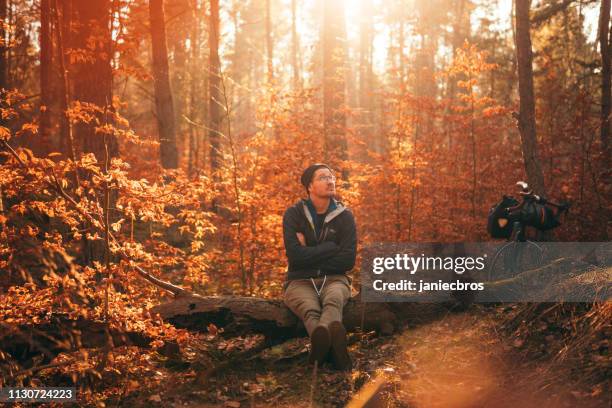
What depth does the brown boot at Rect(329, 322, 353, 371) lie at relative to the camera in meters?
4.55

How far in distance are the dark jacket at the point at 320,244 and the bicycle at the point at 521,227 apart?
7.71ft

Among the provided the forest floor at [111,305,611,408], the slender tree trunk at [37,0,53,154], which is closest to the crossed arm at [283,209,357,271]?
the forest floor at [111,305,611,408]

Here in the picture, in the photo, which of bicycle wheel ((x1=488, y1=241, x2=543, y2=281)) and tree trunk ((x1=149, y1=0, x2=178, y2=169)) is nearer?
bicycle wheel ((x1=488, y1=241, x2=543, y2=281))

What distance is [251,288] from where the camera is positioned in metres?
7.50

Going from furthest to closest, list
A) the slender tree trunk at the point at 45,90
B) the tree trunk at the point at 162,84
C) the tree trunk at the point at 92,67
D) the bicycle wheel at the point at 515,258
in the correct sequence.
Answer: the tree trunk at the point at 162,84 < the slender tree trunk at the point at 45,90 < the bicycle wheel at the point at 515,258 < the tree trunk at the point at 92,67

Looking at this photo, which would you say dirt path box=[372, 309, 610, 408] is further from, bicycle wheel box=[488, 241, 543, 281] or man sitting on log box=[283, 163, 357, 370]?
bicycle wheel box=[488, 241, 543, 281]

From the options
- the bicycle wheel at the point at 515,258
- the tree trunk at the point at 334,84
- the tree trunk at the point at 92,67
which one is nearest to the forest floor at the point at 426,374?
the bicycle wheel at the point at 515,258

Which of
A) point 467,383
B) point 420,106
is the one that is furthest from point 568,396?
point 420,106

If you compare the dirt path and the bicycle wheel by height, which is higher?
the bicycle wheel

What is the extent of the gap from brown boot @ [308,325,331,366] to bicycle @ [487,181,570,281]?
306 centimetres

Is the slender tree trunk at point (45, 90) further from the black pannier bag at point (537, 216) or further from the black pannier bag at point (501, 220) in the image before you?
the black pannier bag at point (537, 216)

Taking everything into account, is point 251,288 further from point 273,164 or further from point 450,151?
point 450,151

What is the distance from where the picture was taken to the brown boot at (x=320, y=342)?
4.53 metres

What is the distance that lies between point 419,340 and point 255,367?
1830 millimetres
